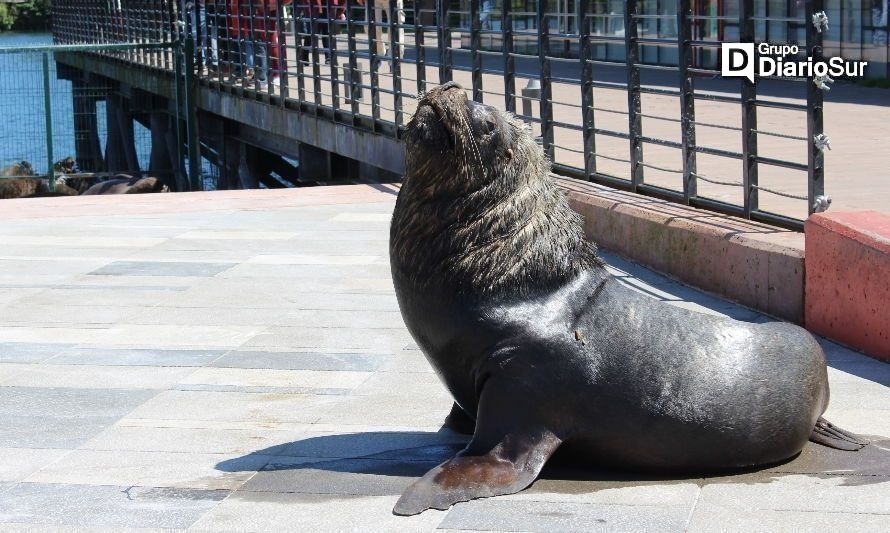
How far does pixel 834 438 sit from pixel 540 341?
4.18 ft

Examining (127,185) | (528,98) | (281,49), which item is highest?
(281,49)

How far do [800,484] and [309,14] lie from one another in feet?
48.8

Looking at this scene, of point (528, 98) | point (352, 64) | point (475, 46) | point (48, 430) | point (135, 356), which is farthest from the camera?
point (352, 64)

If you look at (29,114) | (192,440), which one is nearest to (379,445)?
(192,440)

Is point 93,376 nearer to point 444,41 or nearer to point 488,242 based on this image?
point 488,242

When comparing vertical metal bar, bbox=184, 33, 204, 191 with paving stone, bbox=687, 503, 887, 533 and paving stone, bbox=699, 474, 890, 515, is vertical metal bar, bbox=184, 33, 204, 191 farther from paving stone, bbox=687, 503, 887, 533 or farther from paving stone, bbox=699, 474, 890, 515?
paving stone, bbox=687, 503, 887, 533

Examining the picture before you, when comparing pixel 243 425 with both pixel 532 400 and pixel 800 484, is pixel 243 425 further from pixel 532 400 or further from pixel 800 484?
pixel 800 484

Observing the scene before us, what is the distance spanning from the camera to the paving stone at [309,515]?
4312 mm

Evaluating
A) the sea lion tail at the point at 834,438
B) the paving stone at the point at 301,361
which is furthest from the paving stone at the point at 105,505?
the sea lion tail at the point at 834,438

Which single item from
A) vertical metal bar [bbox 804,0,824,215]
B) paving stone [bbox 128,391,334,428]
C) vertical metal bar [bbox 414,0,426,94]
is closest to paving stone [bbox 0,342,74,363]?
paving stone [bbox 128,391,334,428]

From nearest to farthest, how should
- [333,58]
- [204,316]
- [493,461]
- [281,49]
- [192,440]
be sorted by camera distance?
[493,461] → [192,440] → [204,316] → [333,58] → [281,49]

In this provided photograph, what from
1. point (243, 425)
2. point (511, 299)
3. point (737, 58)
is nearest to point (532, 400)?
point (511, 299)

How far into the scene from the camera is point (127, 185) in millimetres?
19438

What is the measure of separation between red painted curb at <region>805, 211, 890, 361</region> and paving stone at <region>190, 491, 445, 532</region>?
10.7ft
